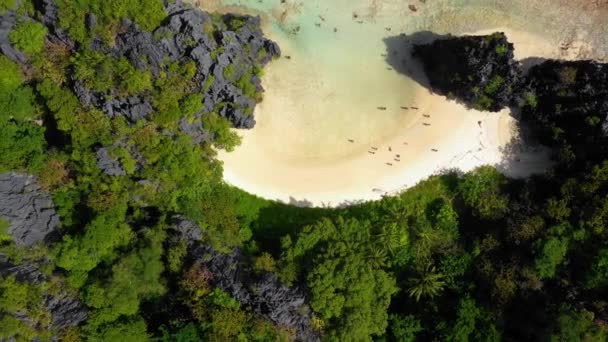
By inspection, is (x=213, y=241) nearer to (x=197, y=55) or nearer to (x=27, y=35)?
(x=197, y=55)

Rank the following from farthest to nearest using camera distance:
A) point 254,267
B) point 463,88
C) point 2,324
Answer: point 463,88, point 254,267, point 2,324

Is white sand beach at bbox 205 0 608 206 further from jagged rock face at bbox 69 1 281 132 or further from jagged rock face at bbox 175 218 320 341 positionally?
jagged rock face at bbox 175 218 320 341

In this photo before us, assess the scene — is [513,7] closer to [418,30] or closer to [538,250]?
[418,30]

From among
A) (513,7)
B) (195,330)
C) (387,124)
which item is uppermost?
(513,7)

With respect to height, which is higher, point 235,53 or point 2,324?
point 235,53

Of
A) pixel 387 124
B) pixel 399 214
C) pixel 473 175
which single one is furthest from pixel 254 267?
pixel 473 175

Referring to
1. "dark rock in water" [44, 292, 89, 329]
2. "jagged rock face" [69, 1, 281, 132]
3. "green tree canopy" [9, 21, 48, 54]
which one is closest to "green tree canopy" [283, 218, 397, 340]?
"jagged rock face" [69, 1, 281, 132]

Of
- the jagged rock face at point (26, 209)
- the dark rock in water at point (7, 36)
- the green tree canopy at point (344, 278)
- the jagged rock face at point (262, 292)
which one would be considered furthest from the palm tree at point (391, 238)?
the dark rock in water at point (7, 36)

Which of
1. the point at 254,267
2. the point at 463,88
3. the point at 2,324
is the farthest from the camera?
the point at 463,88
